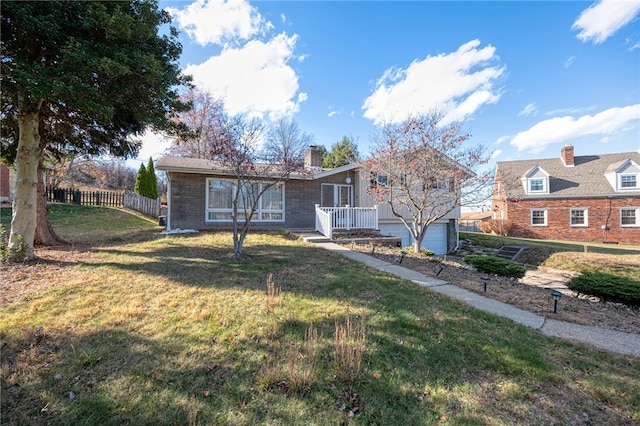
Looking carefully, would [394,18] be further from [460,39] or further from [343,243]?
[343,243]

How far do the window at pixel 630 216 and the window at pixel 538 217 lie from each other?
4.23 m

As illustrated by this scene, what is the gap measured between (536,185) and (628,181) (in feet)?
16.9

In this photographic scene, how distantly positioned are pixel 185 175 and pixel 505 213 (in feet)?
77.4

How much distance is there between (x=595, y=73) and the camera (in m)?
9.73

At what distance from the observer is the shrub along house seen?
482 inches

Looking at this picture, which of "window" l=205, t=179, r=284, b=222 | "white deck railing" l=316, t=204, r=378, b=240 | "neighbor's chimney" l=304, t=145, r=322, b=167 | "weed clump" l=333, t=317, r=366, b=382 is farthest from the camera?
"neighbor's chimney" l=304, t=145, r=322, b=167

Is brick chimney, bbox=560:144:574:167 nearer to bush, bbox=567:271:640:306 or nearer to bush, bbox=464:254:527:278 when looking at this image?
bush, bbox=464:254:527:278

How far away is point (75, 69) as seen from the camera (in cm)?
546

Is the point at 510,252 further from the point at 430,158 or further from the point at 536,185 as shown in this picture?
the point at 536,185

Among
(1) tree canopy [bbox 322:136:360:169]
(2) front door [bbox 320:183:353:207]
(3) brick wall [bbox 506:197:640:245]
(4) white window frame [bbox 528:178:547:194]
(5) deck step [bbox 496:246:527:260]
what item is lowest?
(5) deck step [bbox 496:246:527:260]

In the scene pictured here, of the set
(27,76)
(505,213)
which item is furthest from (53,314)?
(505,213)

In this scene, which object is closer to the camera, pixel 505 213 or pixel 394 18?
pixel 394 18

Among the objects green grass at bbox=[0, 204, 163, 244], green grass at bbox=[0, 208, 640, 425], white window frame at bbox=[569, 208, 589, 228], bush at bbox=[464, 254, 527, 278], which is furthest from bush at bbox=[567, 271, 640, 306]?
white window frame at bbox=[569, 208, 589, 228]

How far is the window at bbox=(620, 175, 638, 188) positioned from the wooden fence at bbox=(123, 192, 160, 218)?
3186cm
